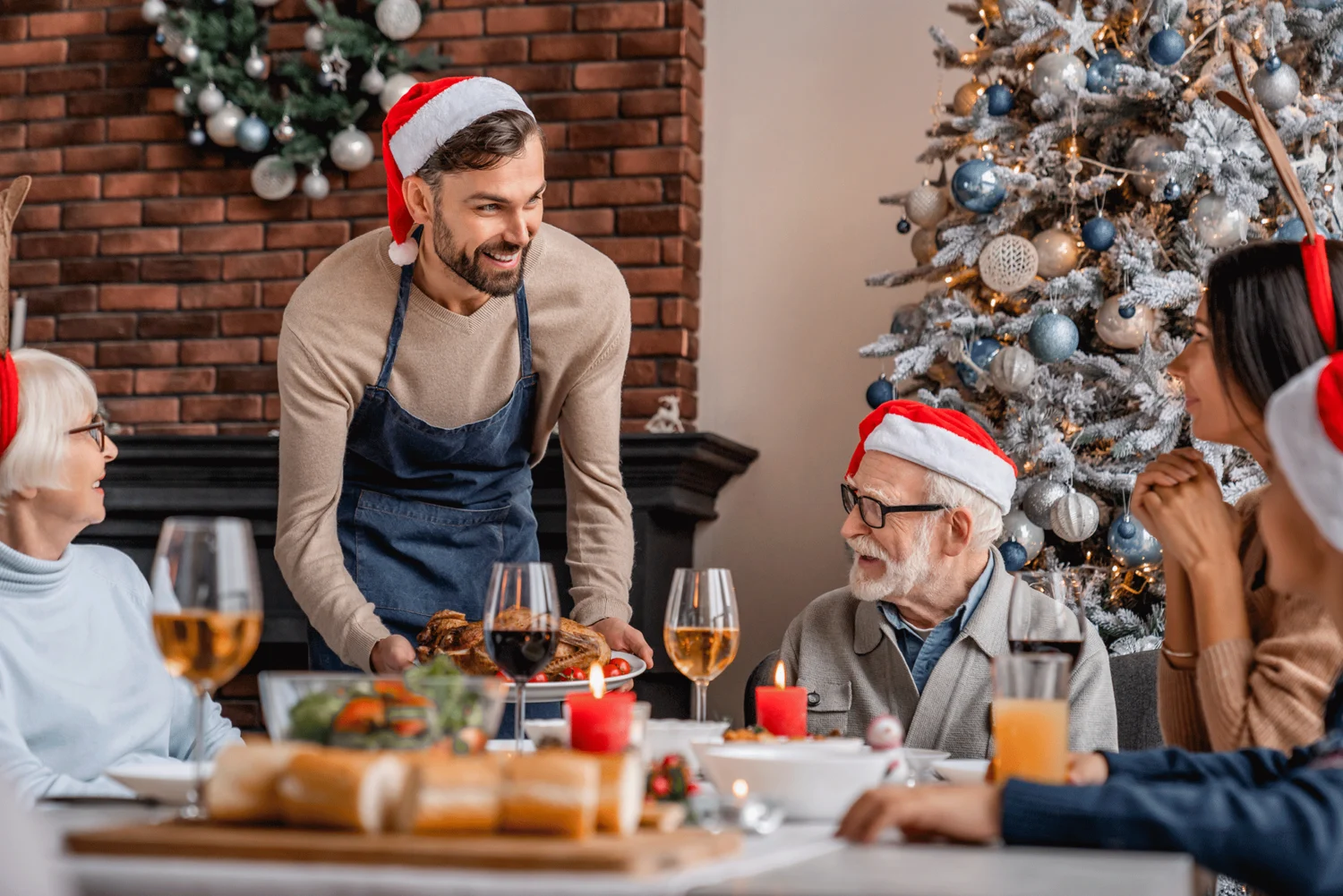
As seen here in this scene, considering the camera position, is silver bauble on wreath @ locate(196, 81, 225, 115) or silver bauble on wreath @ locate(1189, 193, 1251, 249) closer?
silver bauble on wreath @ locate(1189, 193, 1251, 249)

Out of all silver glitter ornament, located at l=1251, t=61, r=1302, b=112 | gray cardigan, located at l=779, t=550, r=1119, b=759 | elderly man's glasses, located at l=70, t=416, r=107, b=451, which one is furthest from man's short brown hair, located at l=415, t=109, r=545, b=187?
silver glitter ornament, located at l=1251, t=61, r=1302, b=112

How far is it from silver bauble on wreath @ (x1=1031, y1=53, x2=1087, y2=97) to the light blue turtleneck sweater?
2.21 meters

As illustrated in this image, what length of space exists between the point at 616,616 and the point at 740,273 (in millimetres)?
1992

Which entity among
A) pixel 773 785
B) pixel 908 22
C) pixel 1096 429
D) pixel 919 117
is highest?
pixel 908 22

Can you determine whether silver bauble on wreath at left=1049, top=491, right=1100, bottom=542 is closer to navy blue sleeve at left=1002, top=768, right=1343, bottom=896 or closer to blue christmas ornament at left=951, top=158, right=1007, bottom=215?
blue christmas ornament at left=951, top=158, right=1007, bottom=215

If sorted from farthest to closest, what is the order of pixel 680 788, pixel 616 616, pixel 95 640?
pixel 616 616 → pixel 95 640 → pixel 680 788

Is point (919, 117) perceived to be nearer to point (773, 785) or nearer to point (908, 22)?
point (908, 22)

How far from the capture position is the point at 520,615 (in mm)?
1384

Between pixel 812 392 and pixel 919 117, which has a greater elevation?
pixel 919 117

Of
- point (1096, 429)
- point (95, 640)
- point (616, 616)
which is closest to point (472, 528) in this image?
point (616, 616)

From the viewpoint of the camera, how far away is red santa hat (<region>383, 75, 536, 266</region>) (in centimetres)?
241

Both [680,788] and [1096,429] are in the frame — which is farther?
[1096,429]

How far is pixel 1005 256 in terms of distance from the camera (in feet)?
10.8

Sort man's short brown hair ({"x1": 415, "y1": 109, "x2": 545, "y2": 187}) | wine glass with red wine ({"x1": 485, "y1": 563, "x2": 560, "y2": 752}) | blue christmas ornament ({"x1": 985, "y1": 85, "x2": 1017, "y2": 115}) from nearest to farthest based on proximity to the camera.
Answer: wine glass with red wine ({"x1": 485, "y1": 563, "x2": 560, "y2": 752}), man's short brown hair ({"x1": 415, "y1": 109, "x2": 545, "y2": 187}), blue christmas ornament ({"x1": 985, "y1": 85, "x2": 1017, "y2": 115})
